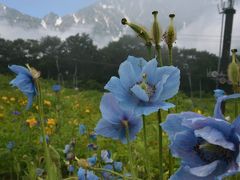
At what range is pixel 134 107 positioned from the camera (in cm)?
89

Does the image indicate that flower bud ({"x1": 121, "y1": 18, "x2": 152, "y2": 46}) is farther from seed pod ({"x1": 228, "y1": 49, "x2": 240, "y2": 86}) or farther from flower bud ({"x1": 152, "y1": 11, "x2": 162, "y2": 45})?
seed pod ({"x1": 228, "y1": 49, "x2": 240, "y2": 86})

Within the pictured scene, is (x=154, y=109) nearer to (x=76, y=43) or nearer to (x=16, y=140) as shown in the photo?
(x=16, y=140)

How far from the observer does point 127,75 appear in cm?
92

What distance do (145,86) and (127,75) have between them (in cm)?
4

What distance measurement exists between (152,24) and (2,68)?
805 inches

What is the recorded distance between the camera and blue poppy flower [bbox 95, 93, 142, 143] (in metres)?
0.99

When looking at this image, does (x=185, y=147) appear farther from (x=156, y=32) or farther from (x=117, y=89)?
(x=156, y=32)

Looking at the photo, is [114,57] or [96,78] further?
[114,57]

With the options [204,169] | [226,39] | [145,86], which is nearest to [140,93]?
[145,86]

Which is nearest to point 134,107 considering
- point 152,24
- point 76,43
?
point 152,24

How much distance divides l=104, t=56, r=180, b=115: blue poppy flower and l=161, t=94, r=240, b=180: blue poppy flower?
0.49ft

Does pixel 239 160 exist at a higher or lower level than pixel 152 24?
lower

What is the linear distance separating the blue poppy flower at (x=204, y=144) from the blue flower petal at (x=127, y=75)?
8.1 inches

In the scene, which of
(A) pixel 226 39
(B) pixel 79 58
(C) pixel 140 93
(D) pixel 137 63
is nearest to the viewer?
(C) pixel 140 93
